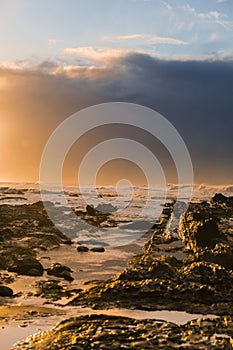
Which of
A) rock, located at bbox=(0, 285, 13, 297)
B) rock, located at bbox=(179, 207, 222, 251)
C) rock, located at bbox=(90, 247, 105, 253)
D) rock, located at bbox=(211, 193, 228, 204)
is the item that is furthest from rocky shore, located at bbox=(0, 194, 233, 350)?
rock, located at bbox=(211, 193, 228, 204)

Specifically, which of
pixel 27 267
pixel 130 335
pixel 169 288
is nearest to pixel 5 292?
pixel 27 267

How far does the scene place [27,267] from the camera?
2002cm

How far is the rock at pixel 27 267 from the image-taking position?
19672 mm

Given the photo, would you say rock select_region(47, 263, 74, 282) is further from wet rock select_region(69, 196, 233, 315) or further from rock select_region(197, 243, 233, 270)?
rock select_region(197, 243, 233, 270)

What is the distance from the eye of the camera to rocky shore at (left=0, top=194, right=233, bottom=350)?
10.3 meters

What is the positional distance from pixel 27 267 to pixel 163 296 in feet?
26.3

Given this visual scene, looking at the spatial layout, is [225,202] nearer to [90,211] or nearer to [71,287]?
[90,211]

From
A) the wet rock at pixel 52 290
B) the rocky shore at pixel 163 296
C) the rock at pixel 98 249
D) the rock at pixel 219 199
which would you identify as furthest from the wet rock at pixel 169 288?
the rock at pixel 219 199

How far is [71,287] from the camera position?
1727 centimetres

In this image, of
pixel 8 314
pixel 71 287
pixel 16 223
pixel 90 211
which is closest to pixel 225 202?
pixel 90 211

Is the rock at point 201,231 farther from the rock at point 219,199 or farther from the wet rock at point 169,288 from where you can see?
the rock at point 219,199

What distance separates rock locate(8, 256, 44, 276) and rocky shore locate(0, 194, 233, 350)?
47 mm

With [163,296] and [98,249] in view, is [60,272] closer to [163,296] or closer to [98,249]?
[163,296]

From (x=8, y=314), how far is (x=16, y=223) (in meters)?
26.3
